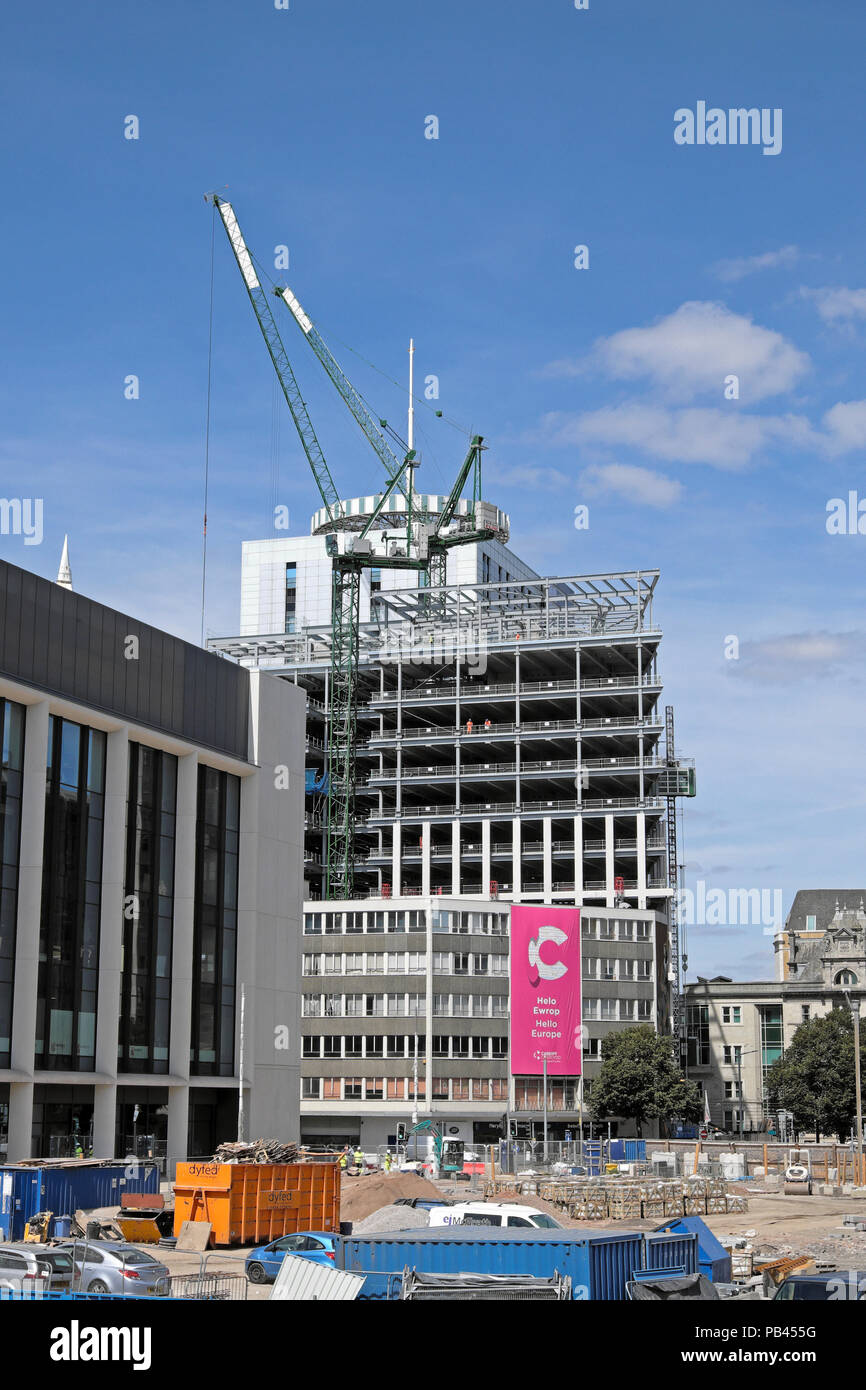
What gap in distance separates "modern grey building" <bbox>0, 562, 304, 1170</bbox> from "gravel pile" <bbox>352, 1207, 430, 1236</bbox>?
771 inches

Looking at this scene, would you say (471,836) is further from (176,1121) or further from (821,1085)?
(176,1121)

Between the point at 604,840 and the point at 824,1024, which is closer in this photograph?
the point at 824,1024

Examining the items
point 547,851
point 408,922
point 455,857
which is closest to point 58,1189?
point 408,922

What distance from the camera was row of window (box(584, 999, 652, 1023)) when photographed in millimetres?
127812

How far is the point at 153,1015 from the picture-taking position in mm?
68000

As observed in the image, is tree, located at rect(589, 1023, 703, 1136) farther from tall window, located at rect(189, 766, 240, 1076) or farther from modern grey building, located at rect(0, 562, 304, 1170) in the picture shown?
tall window, located at rect(189, 766, 240, 1076)

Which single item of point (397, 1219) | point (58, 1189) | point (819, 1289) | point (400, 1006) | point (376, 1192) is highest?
point (400, 1006)

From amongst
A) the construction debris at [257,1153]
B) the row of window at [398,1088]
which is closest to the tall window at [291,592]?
the row of window at [398,1088]

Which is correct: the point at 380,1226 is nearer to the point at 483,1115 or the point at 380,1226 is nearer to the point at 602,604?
the point at 483,1115

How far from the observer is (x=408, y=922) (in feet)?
411

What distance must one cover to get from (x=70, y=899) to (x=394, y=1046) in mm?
65042
